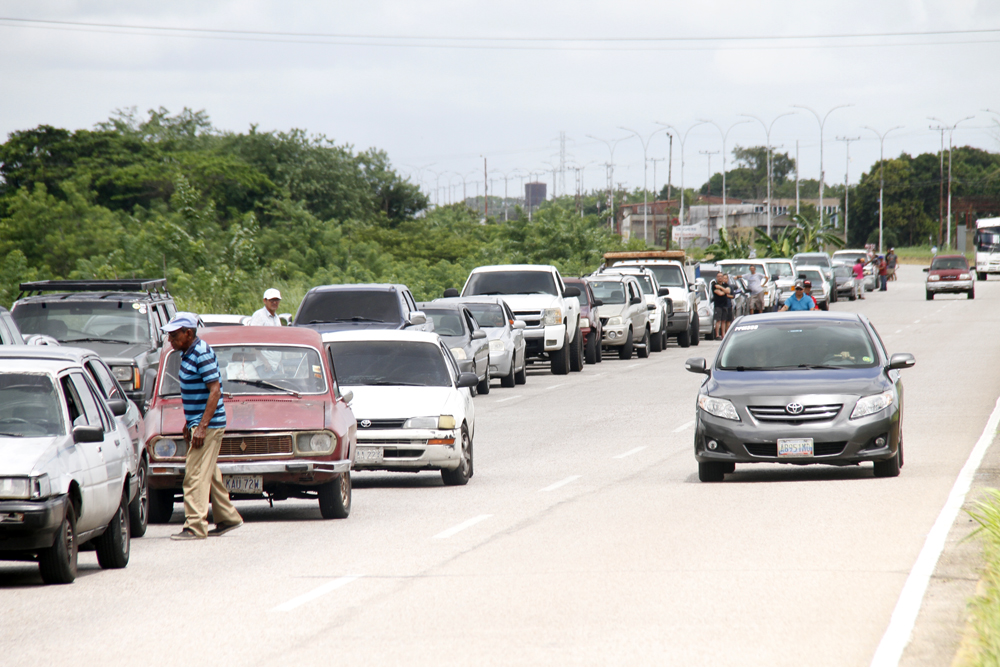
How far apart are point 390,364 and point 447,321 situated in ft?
34.5

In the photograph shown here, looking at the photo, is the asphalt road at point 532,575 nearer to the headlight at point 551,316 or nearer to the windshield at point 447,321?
the windshield at point 447,321

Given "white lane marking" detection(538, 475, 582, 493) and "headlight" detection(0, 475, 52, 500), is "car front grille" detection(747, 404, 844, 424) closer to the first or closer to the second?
"white lane marking" detection(538, 475, 582, 493)

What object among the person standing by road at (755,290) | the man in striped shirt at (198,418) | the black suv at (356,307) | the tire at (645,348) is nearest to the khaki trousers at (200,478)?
the man in striped shirt at (198,418)

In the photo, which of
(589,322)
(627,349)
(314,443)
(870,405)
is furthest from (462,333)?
(314,443)

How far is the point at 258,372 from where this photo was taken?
526 inches

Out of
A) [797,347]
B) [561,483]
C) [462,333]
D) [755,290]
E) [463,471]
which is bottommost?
[755,290]

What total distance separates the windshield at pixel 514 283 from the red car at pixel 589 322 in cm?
200

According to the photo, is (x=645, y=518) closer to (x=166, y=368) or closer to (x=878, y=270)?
(x=166, y=368)

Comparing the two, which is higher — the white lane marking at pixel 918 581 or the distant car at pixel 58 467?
the distant car at pixel 58 467

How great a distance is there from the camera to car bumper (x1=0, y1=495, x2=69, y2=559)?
8961 mm

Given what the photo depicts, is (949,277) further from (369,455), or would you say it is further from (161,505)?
(161,505)

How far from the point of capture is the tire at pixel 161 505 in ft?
A: 41.5

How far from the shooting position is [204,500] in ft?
37.7

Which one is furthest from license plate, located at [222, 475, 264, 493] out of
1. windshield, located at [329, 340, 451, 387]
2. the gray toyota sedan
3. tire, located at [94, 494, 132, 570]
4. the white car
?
the gray toyota sedan
